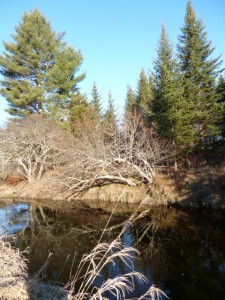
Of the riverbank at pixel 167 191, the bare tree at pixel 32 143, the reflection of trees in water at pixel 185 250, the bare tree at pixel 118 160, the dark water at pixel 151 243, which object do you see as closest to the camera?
the reflection of trees in water at pixel 185 250

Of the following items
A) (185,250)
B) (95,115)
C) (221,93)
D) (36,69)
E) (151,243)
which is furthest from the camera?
(36,69)

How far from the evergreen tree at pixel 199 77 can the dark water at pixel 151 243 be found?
28.3ft

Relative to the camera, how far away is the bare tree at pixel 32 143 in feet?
82.4

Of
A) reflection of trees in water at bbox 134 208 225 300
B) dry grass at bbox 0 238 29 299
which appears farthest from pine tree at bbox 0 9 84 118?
dry grass at bbox 0 238 29 299

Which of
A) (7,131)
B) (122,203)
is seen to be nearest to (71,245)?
(122,203)

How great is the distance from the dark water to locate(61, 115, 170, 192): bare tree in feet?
9.40

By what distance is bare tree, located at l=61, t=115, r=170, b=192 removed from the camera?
1845 centimetres

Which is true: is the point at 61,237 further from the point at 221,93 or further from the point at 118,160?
the point at 221,93

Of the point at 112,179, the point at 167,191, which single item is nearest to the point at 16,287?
the point at 167,191

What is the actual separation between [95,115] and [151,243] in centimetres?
1886

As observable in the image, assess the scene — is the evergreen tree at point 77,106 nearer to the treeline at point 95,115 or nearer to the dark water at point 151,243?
the treeline at point 95,115

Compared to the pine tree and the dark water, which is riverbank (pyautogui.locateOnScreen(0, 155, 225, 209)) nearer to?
the dark water

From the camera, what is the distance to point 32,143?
25.3 metres

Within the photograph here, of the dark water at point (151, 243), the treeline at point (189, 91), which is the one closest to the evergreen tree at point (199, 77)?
the treeline at point (189, 91)
